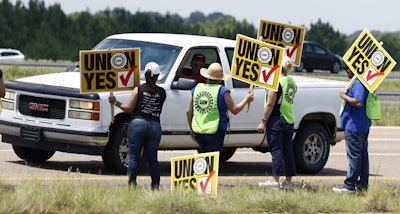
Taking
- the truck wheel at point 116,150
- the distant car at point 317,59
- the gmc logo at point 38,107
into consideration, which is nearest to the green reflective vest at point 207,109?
the truck wheel at point 116,150


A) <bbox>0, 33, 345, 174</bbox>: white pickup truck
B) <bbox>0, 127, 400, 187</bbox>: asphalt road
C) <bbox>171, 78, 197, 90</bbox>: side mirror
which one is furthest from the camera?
<bbox>171, 78, 197, 90</bbox>: side mirror

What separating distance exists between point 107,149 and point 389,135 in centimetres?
1035

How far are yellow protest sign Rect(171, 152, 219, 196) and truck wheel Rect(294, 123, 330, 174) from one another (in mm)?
4401

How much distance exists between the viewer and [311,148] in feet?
55.1

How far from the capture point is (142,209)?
1132cm

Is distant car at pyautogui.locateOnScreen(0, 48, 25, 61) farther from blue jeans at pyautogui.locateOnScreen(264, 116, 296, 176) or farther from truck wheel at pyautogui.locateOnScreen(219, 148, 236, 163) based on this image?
blue jeans at pyautogui.locateOnScreen(264, 116, 296, 176)

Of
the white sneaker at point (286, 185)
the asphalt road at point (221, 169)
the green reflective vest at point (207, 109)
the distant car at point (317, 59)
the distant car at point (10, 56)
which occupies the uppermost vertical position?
the green reflective vest at point (207, 109)

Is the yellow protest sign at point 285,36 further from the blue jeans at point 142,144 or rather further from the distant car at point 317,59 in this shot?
the distant car at point 317,59

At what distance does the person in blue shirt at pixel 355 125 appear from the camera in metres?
13.4

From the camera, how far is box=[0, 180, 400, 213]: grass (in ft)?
36.5

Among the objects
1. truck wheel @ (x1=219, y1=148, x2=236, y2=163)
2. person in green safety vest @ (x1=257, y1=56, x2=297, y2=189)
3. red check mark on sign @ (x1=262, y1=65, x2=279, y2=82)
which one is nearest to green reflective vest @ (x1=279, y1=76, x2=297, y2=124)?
person in green safety vest @ (x1=257, y1=56, x2=297, y2=189)

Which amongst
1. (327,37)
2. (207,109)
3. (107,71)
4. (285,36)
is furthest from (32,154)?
(327,37)

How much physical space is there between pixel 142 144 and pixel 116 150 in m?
2.29

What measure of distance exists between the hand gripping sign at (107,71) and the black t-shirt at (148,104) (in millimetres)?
605
